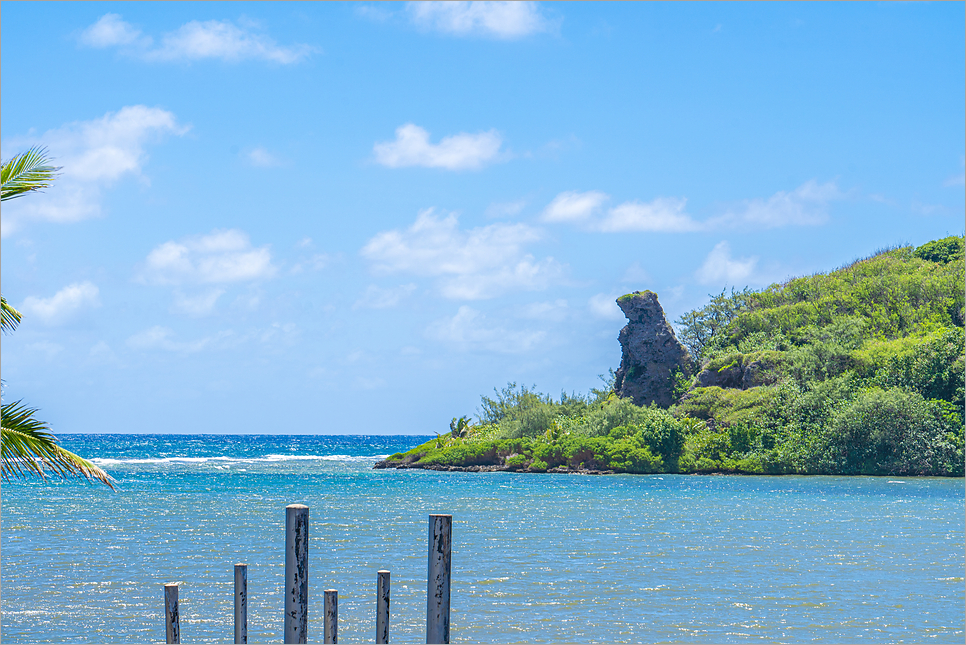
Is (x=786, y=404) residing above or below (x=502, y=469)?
above

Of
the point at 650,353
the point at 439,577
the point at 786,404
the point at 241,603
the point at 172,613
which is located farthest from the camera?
the point at 650,353

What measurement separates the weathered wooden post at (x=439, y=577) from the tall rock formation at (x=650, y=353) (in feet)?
198

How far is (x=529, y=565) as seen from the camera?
22.3 metres

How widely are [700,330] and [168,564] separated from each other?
61.7 m

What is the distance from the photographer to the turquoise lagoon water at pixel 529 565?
16.3 m

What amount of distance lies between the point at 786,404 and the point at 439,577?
55.0 meters

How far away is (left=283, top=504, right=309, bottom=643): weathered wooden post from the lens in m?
9.91

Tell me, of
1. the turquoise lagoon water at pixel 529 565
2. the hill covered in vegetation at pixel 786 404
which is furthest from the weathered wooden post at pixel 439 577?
the hill covered in vegetation at pixel 786 404

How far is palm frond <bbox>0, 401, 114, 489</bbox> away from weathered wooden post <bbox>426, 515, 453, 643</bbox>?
3387mm

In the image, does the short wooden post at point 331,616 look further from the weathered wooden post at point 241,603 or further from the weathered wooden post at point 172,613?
the weathered wooden post at point 172,613

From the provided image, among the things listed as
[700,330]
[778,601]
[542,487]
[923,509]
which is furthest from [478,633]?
[700,330]

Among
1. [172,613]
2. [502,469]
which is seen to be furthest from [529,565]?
[502,469]

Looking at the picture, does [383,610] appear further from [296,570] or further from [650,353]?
[650,353]

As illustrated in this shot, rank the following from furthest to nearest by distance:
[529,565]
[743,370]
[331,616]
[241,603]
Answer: [743,370] → [529,565] → [331,616] → [241,603]
